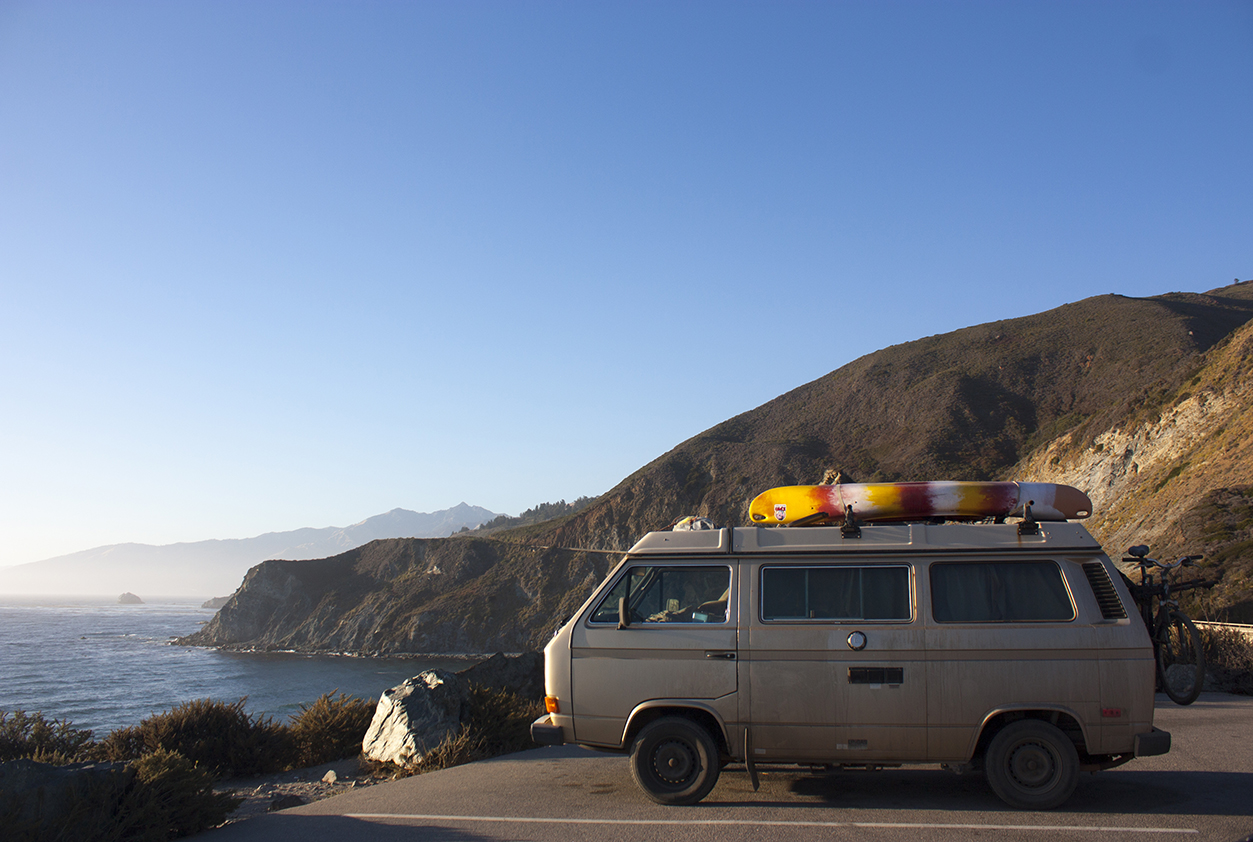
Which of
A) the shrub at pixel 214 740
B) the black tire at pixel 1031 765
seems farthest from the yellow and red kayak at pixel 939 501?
the shrub at pixel 214 740

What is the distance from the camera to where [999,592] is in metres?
6.95

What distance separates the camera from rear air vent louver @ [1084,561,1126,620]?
6754 millimetres

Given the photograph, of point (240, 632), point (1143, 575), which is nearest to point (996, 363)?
point (1143, 575)

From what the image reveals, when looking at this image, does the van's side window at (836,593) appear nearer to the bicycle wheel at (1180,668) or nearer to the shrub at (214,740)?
the bicycle wheel at (1180,668)

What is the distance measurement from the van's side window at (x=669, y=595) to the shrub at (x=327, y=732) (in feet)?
22.2

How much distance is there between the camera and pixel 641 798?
24.6 feet

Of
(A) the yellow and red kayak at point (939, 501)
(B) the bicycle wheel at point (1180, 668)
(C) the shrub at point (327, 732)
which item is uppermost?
(A) the yellow and red kayak at point (939, 501)

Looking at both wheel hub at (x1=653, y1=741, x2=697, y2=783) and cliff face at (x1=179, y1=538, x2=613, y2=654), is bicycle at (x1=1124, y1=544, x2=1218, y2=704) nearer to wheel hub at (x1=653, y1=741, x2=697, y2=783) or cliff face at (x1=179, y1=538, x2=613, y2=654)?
wheel hub at (x1=653, y1=741, x2=697, y2=783)

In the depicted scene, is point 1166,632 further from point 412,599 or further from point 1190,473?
point 412,599

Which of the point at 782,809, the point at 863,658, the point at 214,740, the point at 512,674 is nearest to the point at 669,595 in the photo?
the point at 863,658

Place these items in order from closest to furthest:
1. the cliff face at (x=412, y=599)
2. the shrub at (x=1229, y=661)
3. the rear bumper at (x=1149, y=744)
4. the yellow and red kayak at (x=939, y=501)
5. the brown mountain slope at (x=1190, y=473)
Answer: the rear bumper at (x=1149, y=744) → the yellow and red kayak at (x=939, y=501) → the shrub at (x=1229, y=661) → the brown mountain slope at (x=1190, y=473) → the cliff face at (x=412, y=599)

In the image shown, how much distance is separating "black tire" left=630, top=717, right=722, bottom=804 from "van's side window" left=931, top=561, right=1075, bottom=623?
8.07 ft

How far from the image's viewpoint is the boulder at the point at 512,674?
13625 mm

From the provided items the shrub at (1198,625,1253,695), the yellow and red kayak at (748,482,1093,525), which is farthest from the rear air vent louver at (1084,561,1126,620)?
the shrub at (1198,625,1253,695)
